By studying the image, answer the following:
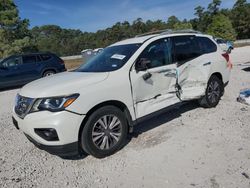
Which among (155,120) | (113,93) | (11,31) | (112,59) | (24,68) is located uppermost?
(11,31)

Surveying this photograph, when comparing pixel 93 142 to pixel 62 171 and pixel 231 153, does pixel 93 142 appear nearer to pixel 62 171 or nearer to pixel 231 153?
pixel 62 171

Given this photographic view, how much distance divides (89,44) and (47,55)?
69395 millimetres

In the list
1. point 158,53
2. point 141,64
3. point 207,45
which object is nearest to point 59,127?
point 141,64

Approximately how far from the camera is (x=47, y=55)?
1245cm

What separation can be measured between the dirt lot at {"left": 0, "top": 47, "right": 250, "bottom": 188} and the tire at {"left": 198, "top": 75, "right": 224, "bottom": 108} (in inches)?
16.1

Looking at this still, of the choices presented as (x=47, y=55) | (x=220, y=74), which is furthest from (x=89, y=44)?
(x=220, y=74)

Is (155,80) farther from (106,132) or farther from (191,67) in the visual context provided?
(106,132)

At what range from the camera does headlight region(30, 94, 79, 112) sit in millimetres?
3242

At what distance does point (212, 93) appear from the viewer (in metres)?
5.36

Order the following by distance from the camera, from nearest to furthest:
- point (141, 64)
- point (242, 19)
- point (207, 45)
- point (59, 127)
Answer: point (59, 127) < point (141, 64) < point (207, 45) < point (242, 19)

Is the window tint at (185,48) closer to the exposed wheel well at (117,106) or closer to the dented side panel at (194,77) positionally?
the dented side panel at (194,77)

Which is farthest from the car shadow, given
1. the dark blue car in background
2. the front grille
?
the dark blue car in background

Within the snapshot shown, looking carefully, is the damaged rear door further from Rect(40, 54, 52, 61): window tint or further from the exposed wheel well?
Rect(40, 54, 52, 61): window tint

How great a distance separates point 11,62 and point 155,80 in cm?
969
